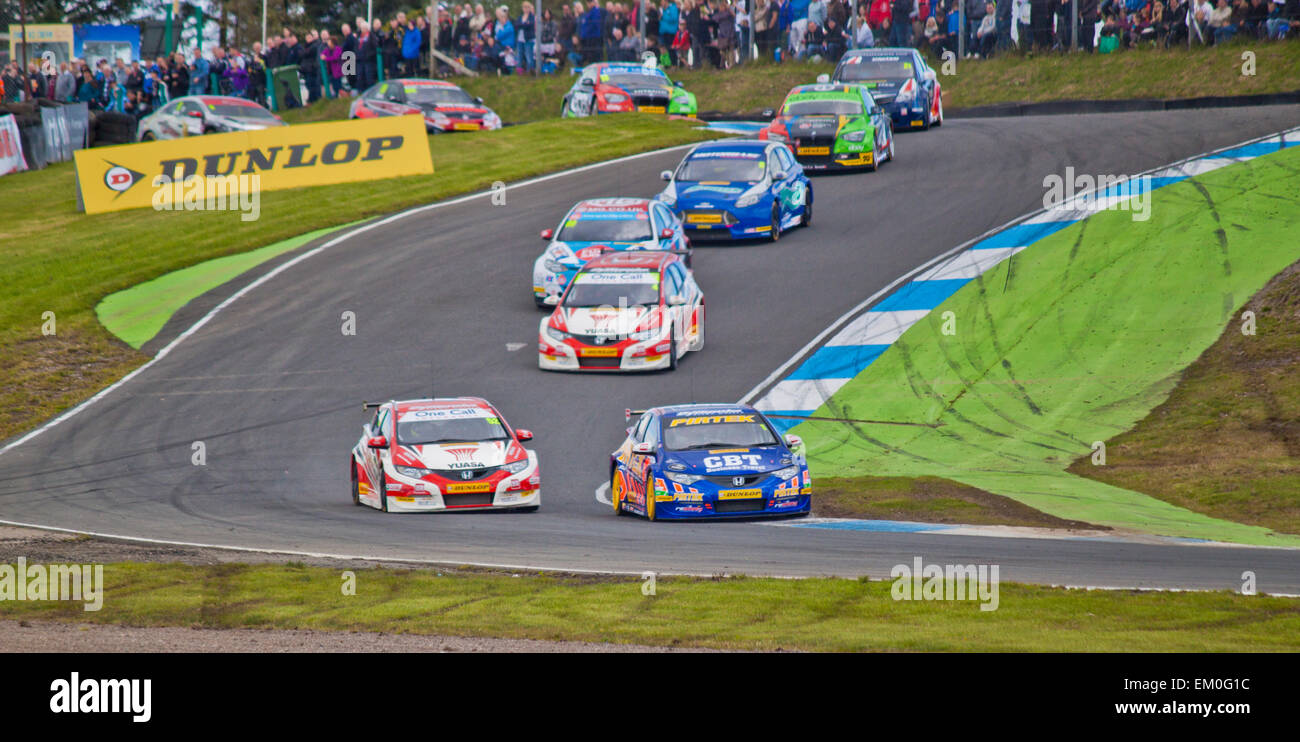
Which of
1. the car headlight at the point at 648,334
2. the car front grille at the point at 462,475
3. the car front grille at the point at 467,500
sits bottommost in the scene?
the car front grille at the point at 467,500

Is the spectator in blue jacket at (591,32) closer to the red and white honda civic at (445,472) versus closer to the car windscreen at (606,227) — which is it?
the car windscreen at (606,227)

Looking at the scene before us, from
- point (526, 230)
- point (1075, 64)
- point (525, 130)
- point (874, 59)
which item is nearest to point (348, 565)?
point (526, 230)

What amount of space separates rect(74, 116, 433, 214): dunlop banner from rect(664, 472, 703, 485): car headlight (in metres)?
19.8

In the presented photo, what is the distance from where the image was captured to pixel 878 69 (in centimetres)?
3641

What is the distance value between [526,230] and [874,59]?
1085cm

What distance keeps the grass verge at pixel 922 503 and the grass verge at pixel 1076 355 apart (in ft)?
1.22

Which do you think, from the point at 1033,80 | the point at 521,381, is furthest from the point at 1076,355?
the point at 1033,80

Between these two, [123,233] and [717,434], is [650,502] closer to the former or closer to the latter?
[717,434]

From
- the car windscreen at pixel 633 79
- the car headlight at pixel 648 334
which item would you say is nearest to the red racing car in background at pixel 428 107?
the car windscreen at pixel 633 79

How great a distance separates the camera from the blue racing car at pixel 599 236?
25.7m

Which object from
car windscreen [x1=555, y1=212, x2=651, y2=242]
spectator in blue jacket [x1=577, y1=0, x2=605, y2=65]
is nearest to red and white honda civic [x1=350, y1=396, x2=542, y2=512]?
car windscreen [x1=555, y1=212, x2=651, y2=242]
